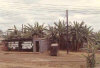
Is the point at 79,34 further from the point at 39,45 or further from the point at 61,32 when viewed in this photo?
the point at 39,45

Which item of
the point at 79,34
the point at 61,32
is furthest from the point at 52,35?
the point at 79,34

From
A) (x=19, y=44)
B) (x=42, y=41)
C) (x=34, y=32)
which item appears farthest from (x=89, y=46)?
(x=34, y=32)

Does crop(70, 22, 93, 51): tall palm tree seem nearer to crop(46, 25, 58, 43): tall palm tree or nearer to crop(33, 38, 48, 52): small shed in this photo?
crop(46, 25, 58, 43): tall palm tree

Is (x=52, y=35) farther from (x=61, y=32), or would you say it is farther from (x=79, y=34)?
(x=79, y=34)

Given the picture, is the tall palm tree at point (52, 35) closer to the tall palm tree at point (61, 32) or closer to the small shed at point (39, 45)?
the tall palm tree at point (61, 32)

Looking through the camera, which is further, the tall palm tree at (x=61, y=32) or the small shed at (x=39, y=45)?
the tall palm tree at (x=61, y=32)

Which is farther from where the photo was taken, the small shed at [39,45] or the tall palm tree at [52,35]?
the tall palm tree at [52,35]

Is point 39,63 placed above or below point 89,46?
below

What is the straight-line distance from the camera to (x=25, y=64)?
28688 millimetres

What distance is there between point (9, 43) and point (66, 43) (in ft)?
33.5

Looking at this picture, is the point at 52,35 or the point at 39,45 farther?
the point at 52,35

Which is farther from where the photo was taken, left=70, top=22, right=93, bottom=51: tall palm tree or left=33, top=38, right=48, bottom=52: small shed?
left=70, top=22, right=93, bottom=51: tall palm tree

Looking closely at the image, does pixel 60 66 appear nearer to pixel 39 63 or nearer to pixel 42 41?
pixel 39 63

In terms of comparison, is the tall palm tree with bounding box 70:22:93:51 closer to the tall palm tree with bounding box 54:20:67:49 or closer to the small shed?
the tall palm tree with bounding box 54:20:67:49
